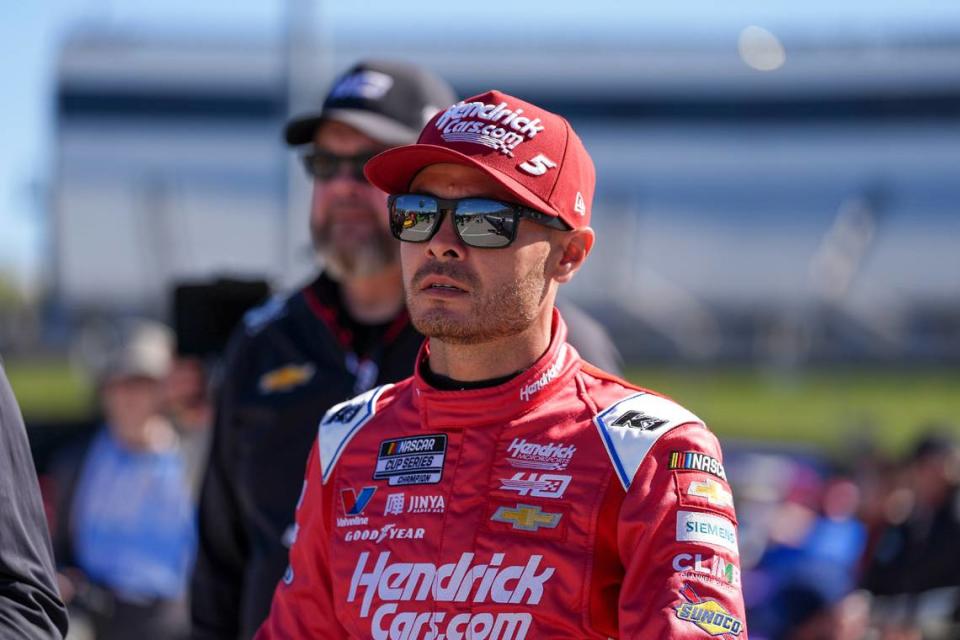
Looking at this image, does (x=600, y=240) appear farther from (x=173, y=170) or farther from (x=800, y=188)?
(x=173, y=170)

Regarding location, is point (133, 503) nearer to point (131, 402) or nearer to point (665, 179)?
point (131, 402)

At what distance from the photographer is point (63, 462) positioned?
5.84 meters

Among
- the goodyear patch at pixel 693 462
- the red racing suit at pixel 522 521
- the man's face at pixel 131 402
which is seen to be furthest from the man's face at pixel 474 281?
the man's face at pixel 131 402

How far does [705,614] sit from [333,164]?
64.9 inches

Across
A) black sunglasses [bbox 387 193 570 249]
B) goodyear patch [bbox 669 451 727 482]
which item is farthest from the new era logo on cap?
goodyear patch [bbox 669 451 727 482]

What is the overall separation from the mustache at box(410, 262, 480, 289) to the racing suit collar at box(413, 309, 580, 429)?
178 millimetres

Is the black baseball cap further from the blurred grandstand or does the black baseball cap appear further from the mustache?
the blurred grandstand

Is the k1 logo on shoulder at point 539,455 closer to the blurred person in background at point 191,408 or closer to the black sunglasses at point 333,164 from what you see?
the black sunglasses at point 333,164

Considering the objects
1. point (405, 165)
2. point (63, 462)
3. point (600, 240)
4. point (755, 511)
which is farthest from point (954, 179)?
point (405, 165)

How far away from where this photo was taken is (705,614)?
1.97 m

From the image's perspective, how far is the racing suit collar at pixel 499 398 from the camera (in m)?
2.27

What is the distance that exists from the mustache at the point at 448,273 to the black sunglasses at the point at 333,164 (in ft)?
2.97

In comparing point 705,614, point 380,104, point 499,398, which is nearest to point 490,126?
point 499,398

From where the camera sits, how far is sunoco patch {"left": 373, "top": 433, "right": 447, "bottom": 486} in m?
2.29
